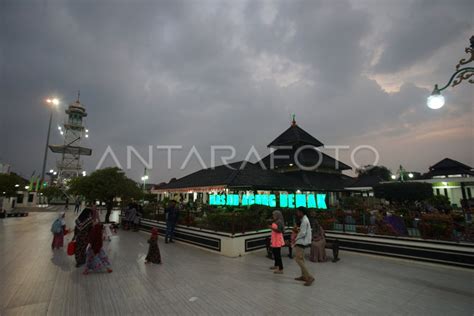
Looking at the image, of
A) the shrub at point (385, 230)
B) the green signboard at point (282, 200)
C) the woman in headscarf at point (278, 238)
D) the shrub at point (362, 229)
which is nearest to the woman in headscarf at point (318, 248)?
the woman in headscarf at point (278, 238)

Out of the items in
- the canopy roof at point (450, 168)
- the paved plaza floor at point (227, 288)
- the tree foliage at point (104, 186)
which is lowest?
the paved plaza floor at point (227, 288)

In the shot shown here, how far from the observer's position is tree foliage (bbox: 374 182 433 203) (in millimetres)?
18328

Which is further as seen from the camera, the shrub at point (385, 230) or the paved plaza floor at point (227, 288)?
the shrub at point (385, 230)

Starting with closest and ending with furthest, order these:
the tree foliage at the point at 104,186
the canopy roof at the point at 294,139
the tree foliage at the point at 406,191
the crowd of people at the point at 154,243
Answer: the crowd of people at the point at 154,243, the tree foliage at the point at 104,186, the tree foliage at the point at 406,191, the canopy roof at the point at 294,139

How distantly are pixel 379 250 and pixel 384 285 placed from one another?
331 centimetres

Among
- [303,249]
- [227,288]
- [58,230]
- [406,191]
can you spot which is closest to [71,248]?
[58,230]

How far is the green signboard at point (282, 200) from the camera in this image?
40.7ft

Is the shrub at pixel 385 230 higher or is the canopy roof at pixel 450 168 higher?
the canopy roof at pixel 450 168

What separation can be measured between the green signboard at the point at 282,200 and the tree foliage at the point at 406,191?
34.1 feet

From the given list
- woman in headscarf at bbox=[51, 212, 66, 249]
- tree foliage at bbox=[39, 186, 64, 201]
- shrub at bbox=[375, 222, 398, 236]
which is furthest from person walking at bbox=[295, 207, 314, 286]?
tree foliage at bbox=[39, 186, 64, 201]

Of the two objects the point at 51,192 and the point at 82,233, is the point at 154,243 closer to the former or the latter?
the point at 82,233

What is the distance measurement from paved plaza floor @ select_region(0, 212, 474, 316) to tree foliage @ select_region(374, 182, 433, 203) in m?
14.1

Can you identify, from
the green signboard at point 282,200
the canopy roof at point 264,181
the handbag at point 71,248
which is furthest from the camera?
the canopy roof at point 264,181

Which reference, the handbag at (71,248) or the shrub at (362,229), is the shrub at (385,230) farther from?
the handbag at (71,248)
